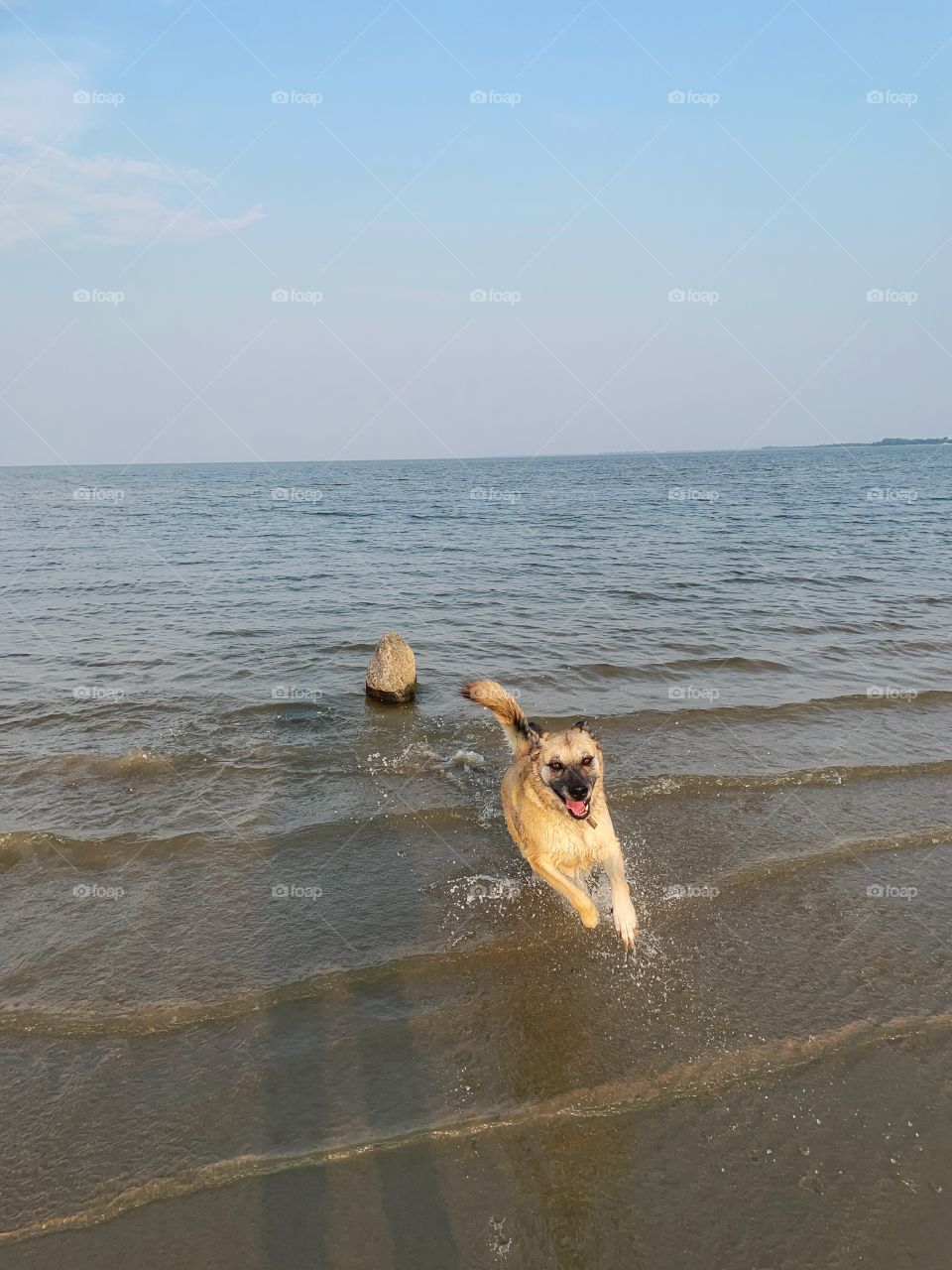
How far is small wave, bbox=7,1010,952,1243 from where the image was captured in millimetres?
3621

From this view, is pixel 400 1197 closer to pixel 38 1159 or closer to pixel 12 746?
pixel 38 1159

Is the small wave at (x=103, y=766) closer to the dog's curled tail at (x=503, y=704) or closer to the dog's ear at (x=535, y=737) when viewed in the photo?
the dog's curled tail at (x=503, y=704)

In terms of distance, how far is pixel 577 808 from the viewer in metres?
5.71

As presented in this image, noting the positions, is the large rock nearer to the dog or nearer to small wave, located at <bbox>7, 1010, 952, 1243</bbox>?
the dog

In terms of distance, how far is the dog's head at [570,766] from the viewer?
5.68 meters

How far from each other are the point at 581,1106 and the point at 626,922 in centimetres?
154

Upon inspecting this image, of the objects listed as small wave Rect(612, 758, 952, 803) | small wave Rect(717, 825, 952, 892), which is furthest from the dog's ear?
small wave Rect(612, 758, 952, 803)

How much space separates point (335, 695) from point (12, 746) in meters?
4.58

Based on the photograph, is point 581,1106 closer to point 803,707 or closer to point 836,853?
point 836,853

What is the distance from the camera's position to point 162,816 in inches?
312

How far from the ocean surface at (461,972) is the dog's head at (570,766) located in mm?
1129

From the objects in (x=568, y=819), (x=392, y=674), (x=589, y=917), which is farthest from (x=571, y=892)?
(x=392, y=674)

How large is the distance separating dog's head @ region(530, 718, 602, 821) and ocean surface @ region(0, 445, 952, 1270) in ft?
3.70

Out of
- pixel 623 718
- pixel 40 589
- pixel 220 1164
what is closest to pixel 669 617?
pixel 623 718
